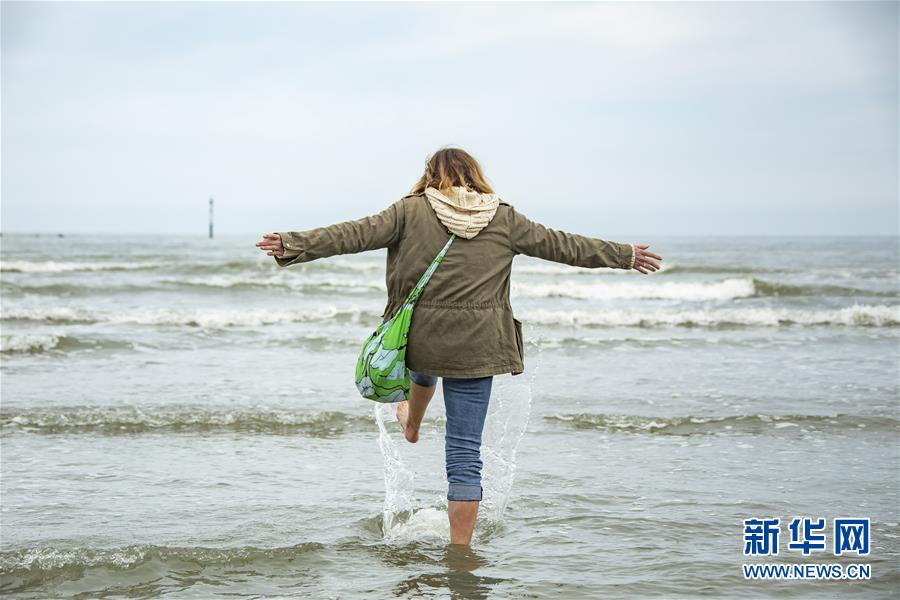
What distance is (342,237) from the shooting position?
3.86 metres

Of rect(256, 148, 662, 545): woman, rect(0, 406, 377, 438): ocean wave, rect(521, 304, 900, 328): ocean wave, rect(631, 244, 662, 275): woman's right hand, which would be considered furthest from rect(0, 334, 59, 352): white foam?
rect(631, 244, 662, 275): woman's right hand

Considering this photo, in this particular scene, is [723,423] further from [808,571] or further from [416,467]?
[808,571]

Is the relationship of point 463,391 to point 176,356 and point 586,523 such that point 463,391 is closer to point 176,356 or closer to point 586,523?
point 586,523

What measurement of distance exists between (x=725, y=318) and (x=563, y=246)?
42.2 ft

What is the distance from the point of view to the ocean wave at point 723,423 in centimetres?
731

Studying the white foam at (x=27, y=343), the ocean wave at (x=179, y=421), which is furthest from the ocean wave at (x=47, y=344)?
the ocean wave at (x=179, y=421)

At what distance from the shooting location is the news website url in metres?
4.23

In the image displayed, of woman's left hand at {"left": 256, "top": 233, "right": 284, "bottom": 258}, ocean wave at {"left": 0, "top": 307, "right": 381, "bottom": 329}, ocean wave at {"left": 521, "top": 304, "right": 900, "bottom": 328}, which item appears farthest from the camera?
ocean wave at {"left": 521, "top": 304, "right": 900, "bottom": 328}

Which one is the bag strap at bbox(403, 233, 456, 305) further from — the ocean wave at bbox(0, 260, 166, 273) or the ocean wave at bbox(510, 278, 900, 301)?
the ocean wave at bbox(0, 260, 166, 273)

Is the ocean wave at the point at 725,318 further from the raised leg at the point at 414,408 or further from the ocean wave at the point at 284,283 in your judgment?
the raised leg at the point at 414,408

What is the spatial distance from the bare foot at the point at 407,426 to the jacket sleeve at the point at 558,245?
1.04 metres

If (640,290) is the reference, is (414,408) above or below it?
below

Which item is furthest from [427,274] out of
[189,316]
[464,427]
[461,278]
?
[189,316]

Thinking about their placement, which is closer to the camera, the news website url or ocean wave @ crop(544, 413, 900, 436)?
the news website url
